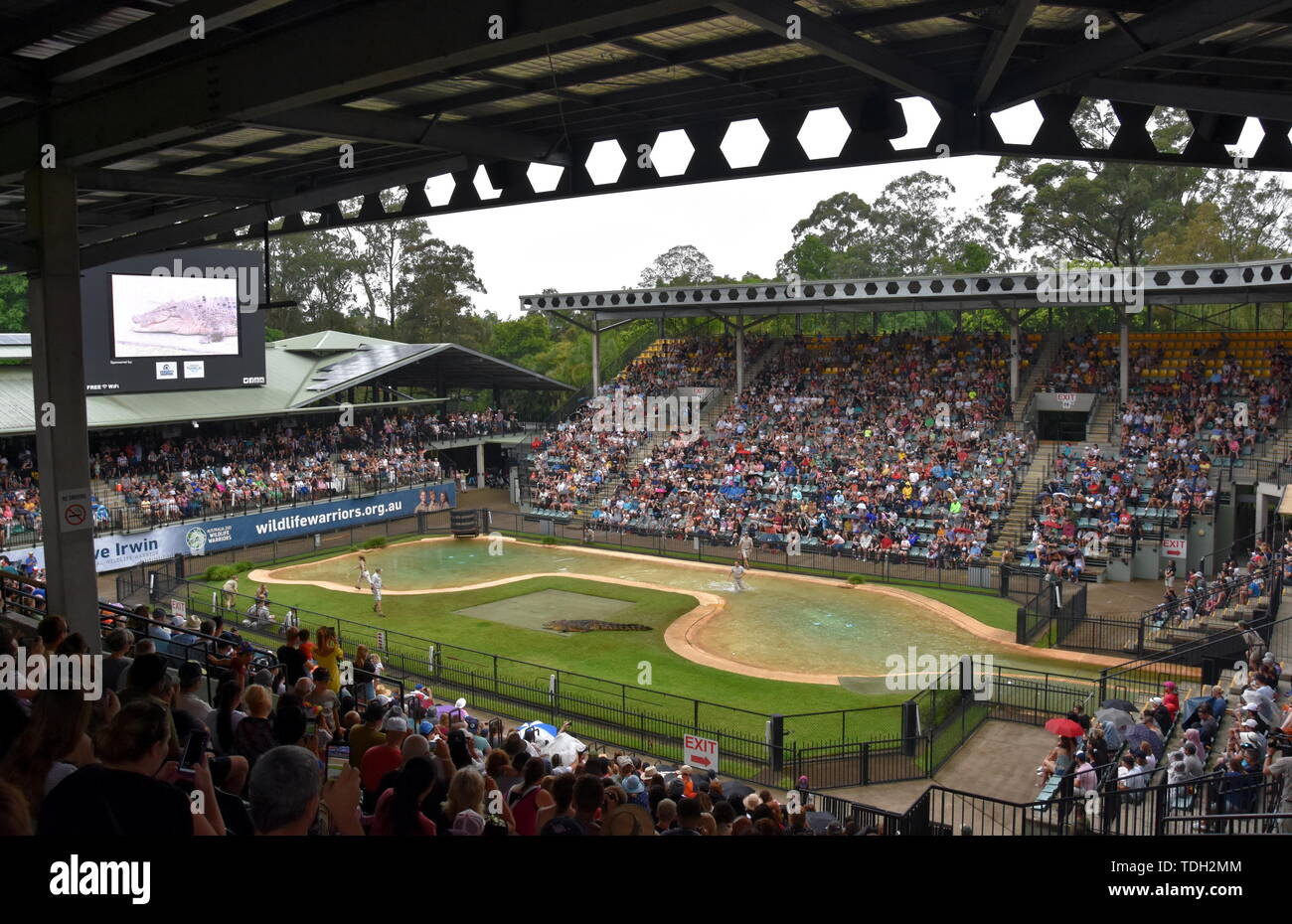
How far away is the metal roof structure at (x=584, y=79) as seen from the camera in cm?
752

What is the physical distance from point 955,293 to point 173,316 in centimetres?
2884

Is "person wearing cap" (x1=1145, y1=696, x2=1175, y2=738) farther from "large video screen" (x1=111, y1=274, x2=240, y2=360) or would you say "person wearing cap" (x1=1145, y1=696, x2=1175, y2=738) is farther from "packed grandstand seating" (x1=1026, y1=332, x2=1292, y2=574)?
"large video screen" (x1=111, y1=274, x2=240, y2=360)

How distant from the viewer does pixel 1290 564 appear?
22609 millimetres

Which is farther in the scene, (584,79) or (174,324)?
(174,324)

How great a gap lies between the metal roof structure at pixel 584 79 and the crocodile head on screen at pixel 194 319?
92.5ft

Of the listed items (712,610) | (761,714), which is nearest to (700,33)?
(761,714)

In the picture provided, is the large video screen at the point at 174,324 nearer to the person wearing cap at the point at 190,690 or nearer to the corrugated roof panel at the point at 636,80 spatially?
the corrugated roof panel at the point at 636,80

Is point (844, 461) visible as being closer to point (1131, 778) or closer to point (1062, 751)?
point (1062, 751)

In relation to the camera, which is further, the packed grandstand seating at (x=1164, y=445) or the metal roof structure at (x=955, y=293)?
the metal roof structure at (x=955, y=293)

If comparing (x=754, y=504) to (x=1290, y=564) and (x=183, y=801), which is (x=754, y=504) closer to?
(x=1290, y=564)

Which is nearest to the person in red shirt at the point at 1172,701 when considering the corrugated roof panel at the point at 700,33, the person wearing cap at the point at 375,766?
the corrugated roof panel at the point at 700,33
